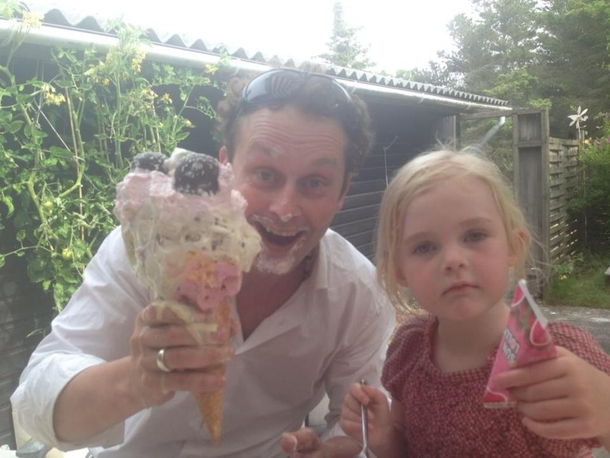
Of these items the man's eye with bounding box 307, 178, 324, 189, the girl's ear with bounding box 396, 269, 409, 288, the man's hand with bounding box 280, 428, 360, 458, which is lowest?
the man's hand with bounding box 280, 428, 360, 458

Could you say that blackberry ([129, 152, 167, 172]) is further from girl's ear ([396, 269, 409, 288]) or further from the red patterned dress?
the red patterned dress

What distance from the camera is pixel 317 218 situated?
1.54m

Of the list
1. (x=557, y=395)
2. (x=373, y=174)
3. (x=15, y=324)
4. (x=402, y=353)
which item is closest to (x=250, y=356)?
(x=402, y=353)

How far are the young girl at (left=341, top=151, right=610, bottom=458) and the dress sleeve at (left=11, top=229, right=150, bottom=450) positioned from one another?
0.65 meters

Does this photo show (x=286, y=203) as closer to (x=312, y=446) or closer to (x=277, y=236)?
(x=277, y=236)

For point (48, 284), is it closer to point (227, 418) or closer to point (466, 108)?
point (227, 418)

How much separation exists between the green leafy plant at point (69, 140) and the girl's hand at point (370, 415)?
217 centimetres

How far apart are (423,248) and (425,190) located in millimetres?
159

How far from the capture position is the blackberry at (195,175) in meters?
1.03

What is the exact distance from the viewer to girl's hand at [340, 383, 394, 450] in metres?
1.44

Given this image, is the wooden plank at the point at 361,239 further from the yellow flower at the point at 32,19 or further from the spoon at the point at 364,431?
the spoon at the point at 364,431

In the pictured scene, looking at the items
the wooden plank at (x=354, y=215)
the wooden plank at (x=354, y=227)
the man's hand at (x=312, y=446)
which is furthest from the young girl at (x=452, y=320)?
the wooden plank at (x=354, y=227)

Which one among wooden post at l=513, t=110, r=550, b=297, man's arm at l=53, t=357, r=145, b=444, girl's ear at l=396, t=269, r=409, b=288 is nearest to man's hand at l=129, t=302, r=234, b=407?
man's arm at l=53, t=357, r=145, b=444

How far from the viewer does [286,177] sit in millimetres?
1473
